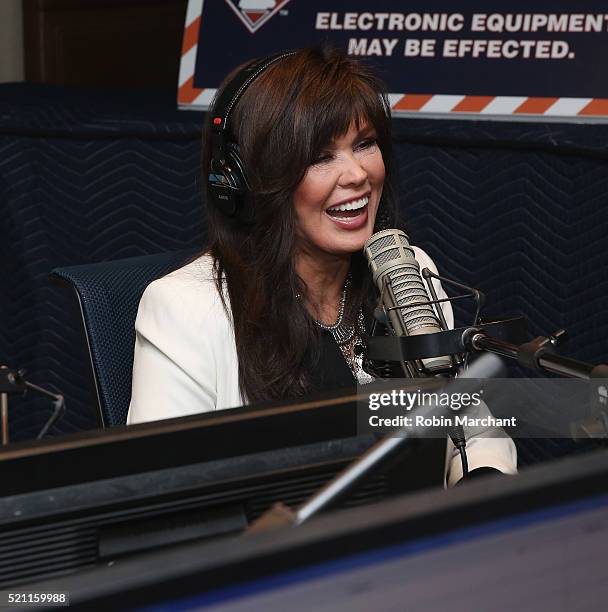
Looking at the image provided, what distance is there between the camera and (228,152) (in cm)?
134

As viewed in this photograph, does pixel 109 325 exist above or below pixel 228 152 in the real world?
below

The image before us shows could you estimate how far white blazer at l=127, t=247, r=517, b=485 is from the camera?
1.25 m

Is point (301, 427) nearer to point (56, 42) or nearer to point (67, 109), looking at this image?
point (67, 109)

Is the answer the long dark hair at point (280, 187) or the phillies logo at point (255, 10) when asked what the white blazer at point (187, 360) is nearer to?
the long dark hair at point (280, 187)

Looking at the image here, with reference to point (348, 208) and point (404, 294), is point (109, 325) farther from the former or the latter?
point (404, 294)

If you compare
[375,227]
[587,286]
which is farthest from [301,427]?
[587,286]

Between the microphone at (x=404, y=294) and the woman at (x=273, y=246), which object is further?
the woman at (x=273, y=246)

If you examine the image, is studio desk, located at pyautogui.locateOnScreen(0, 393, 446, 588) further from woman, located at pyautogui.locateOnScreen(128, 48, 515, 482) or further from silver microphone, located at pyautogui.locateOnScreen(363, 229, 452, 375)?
woman, located at pyautogui.locateOnScreen(128, 48, 515, 482)

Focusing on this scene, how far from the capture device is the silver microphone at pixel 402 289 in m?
0.93

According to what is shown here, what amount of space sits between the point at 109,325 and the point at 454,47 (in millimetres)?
1040

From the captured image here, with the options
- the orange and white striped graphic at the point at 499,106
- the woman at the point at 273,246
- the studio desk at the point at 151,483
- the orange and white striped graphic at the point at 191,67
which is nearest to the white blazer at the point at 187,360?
the woman at the point at 273,246

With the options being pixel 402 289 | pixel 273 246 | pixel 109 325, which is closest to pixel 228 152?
pixel 273 246

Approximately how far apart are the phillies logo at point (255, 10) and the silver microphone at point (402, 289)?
1.21 metres

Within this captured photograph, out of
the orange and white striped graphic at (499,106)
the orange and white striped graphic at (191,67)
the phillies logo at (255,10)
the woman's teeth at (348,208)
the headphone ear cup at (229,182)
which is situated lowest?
the woman's teeth at (348,208)
